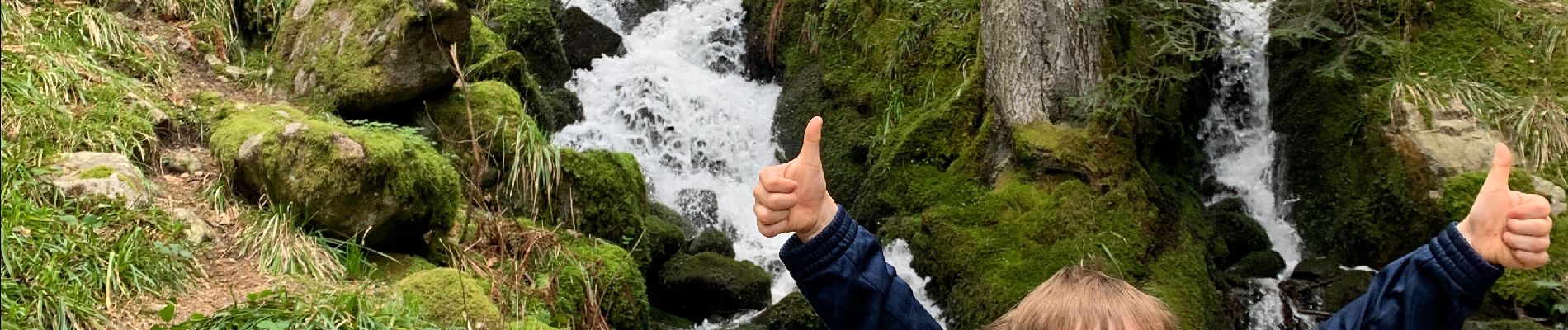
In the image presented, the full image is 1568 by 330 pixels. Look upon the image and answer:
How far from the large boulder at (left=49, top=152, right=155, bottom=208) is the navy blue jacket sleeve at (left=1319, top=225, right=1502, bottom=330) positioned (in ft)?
15.1

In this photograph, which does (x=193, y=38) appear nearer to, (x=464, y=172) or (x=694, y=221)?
(x=464, y=172)

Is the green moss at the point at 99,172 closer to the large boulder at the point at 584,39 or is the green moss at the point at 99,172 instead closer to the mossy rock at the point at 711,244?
the mossy rock at the point at 711,244

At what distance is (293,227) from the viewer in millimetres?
4969

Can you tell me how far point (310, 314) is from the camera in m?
4.06

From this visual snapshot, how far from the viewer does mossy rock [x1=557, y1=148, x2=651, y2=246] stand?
6.43 metres

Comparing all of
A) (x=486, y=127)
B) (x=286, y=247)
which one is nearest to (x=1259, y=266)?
(x=486, y=127)

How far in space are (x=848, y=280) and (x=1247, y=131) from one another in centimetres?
791

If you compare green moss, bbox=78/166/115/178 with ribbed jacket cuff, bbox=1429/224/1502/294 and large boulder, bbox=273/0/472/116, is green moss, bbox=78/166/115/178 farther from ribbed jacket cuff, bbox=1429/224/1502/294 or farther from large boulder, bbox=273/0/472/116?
ribbed jacket cuff, bbox=1429/224/1502/294

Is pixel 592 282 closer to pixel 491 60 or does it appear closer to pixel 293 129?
pixel 293 129

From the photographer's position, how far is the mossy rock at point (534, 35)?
9.76 meters

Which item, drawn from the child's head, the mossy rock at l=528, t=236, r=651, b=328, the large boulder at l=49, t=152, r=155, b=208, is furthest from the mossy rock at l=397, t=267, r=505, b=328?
the child's head

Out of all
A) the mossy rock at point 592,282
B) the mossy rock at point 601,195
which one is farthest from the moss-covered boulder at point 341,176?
the mossy rock at point 601,195

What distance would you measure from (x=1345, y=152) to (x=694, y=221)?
15.7ft

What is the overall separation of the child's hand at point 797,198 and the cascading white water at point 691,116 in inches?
241
